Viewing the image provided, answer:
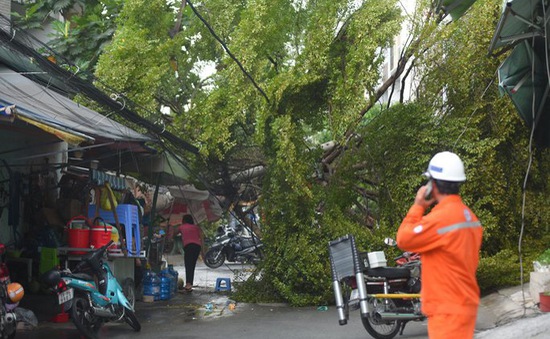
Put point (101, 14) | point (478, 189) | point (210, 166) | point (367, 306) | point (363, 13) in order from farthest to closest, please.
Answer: point (101, 14) → point (210, 166) → point (363, 13) → point (478, 189) → point (367, 306)

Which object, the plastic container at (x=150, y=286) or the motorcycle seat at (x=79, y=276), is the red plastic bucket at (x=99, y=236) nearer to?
the motorcycle seat at (x=79, y=276)

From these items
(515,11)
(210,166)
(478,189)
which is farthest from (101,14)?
(515,11)

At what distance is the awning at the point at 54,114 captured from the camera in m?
8.23

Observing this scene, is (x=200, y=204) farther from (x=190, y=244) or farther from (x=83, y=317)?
(x=83, y=317)

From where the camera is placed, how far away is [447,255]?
4.58 meters

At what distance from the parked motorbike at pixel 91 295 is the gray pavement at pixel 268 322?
0.44 metres

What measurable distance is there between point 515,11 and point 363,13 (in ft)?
14.7

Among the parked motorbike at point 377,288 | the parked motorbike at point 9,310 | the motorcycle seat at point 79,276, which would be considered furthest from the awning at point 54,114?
the parked motorbike at point 377,288

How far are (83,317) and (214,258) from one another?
48.6 feet

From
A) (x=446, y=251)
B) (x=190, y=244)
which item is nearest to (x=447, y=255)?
(x=446, y=251)

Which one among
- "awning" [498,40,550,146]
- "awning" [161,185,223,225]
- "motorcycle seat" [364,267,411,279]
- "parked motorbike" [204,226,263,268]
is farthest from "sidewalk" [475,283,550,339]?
"parked motorbike" [204,226,263,268]

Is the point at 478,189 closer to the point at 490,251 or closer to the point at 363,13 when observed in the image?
the point at 490,251

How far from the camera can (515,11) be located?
902 centimetres

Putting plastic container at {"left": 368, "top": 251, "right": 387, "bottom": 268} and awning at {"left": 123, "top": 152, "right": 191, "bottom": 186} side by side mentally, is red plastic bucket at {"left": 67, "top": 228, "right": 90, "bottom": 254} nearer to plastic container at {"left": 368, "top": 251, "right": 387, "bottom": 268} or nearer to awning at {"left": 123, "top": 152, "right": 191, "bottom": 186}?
awning at {"left": 123, "top": 152, "right": 191, "bottom": 186}
